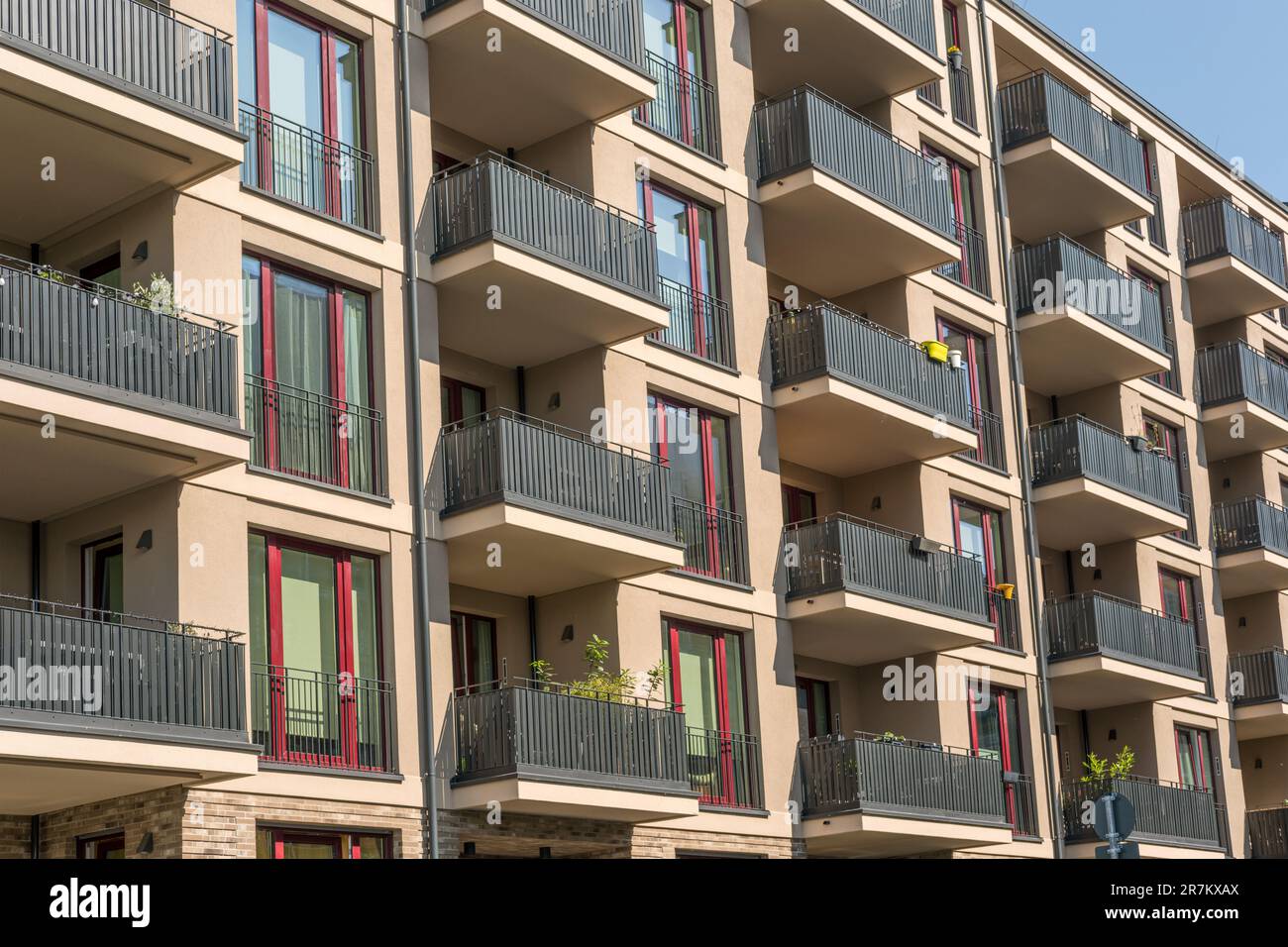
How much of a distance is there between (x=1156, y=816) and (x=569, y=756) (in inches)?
620

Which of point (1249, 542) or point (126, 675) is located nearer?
point (126, 675)

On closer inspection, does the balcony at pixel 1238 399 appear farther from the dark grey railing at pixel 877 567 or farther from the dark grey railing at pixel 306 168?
the dark grey railing at pixel 306 168

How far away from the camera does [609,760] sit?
21094mm

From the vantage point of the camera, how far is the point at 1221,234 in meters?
40.5

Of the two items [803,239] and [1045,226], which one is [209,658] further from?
[1045,226]

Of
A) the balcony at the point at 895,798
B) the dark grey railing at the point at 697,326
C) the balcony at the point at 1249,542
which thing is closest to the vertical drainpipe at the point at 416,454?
the dark grey railing at the point at 697,326

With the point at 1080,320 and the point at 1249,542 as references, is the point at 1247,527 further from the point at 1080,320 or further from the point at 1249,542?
the point at 1080,320

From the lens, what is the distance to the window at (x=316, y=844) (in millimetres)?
18312

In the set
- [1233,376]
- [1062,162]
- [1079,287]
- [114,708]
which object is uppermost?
[1062,162]

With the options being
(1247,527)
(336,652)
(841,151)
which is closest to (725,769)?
(336,652)

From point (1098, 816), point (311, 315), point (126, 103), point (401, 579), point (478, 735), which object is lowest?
point (1098, 816)

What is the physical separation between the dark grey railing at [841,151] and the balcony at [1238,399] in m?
13.3
